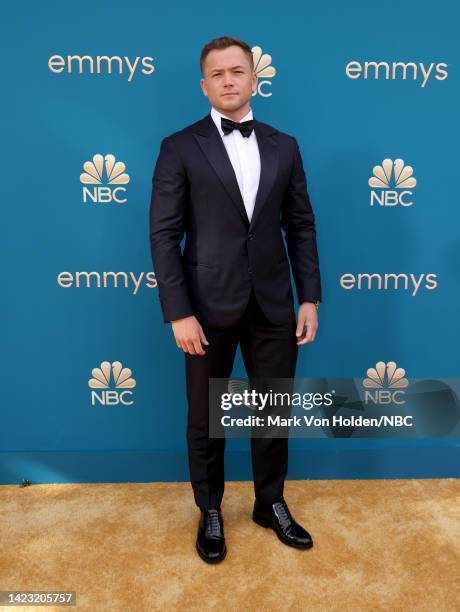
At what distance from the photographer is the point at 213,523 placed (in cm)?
195

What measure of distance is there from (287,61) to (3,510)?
2.21 meters

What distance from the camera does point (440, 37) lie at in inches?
83.9

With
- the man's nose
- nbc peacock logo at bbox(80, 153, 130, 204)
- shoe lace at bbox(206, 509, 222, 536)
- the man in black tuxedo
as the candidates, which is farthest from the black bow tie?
shoe lace at bbox(206, 509, 222, 536)

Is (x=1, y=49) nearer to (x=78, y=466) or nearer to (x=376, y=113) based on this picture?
(x=376, y=113)

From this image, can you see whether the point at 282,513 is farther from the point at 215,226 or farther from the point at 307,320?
the point at 215,226

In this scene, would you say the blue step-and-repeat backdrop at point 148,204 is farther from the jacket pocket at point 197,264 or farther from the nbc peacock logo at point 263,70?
the jacket pocket at point 197,264

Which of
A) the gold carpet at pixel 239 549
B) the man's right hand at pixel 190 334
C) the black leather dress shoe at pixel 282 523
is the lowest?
the gold carpet at pixel 239 549

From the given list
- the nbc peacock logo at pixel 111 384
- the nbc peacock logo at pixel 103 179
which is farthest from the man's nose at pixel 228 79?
the nbc peacock logo at pixel 111 384

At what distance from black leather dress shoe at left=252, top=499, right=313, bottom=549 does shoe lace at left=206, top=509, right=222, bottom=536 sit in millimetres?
193

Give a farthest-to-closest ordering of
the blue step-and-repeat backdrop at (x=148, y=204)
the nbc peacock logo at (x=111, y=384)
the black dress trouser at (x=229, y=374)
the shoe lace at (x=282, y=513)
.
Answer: the nbc peacock logo at (x=111, y=384) < the blue step-and-repeat backdrop at (x=148, y=204) < the shoe lace at (x=282, y=513) < the black dress trouser at (x=229, y=374)

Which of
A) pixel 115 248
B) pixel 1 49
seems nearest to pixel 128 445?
pixel 115 248

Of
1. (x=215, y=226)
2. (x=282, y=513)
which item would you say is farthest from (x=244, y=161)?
(x=282, y=513)

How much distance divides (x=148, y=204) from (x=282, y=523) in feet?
4.56

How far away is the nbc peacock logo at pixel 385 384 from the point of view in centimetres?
241
